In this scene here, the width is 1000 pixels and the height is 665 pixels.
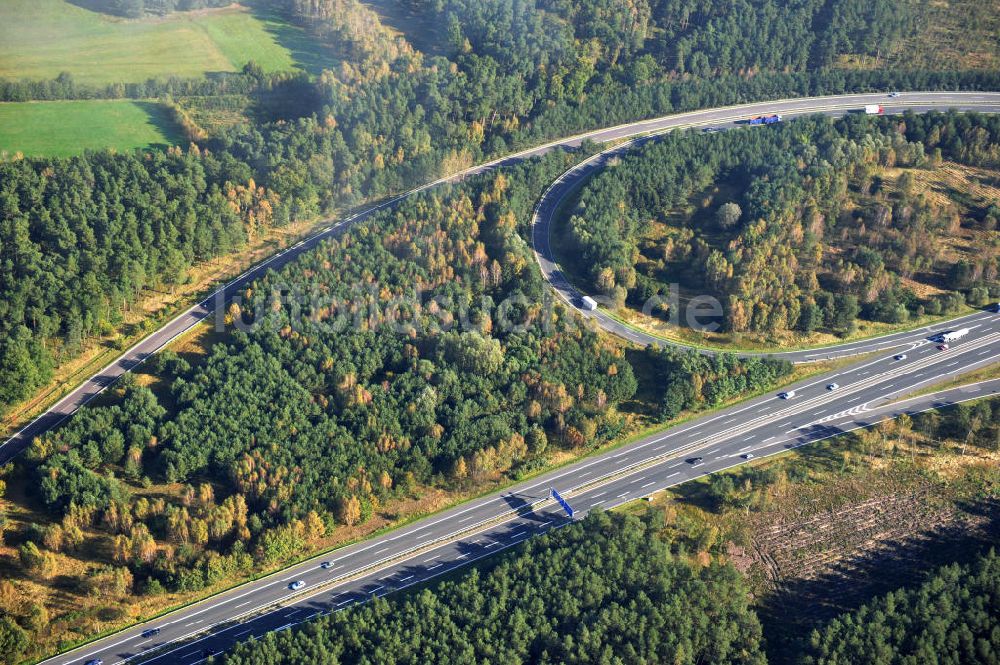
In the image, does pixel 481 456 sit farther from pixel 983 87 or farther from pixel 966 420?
pixel 983 87

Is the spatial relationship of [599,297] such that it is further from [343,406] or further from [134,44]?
[134,44]

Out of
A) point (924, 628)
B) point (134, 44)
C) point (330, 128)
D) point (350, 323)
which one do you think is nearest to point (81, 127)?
point (134, 44)

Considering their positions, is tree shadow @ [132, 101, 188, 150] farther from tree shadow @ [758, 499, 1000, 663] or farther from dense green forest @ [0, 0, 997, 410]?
tree shadow @ [758, 499, 1000, 663]

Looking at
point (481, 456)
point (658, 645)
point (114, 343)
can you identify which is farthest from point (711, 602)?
point (114, 343)

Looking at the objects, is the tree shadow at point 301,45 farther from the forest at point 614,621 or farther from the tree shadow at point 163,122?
the forest at point 614,621

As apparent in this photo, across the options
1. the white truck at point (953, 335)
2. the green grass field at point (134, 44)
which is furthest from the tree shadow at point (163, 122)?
the white truck at point (953, 335)

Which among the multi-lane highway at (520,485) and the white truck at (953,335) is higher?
the white truck at (953,335)
